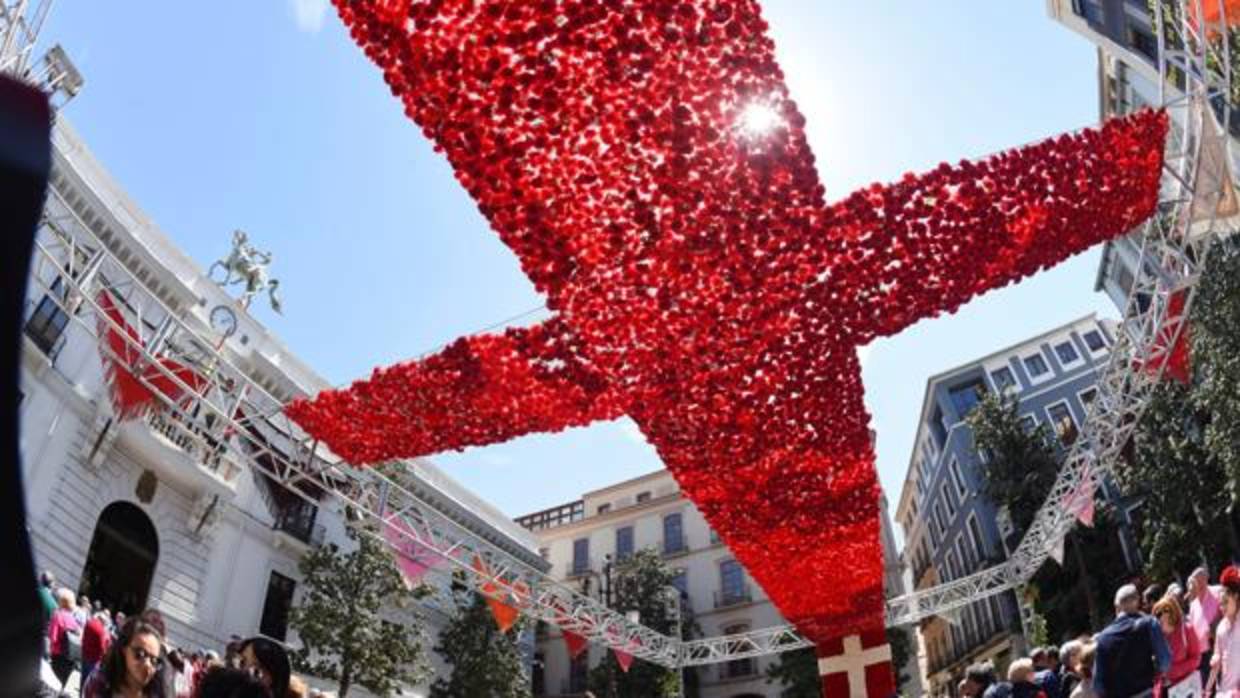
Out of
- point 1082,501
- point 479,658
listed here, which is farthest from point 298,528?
point 1082,501

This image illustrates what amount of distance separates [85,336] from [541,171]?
609 inches

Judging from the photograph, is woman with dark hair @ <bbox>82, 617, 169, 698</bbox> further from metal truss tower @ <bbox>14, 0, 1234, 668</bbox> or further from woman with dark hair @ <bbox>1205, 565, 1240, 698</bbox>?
woman with dark hair @ <bbox>1205, 565, 1240, 698</bbox>

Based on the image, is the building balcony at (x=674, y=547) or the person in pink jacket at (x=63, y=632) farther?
the building balcony at (x=674, y=547)

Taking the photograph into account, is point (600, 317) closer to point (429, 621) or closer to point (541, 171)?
point (541, 171)

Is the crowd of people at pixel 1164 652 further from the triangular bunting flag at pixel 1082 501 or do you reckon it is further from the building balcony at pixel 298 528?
the building balcony at pixel 298 528

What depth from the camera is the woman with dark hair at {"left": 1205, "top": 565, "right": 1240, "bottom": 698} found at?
5.64m

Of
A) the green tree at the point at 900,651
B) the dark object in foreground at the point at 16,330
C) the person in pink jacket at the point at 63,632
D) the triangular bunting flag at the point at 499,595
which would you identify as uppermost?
the green tree at the point at 900,651

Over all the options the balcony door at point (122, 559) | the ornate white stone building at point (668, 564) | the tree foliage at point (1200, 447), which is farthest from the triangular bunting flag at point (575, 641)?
the ornate white stone building at point (668, 564)

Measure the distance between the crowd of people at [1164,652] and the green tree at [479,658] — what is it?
67.2 ft

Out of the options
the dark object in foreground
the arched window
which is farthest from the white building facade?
the arched window

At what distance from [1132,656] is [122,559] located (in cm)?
1847

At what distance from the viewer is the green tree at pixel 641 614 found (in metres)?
31.4

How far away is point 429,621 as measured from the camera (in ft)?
90.2

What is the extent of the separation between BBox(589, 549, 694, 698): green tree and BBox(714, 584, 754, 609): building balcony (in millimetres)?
2211
